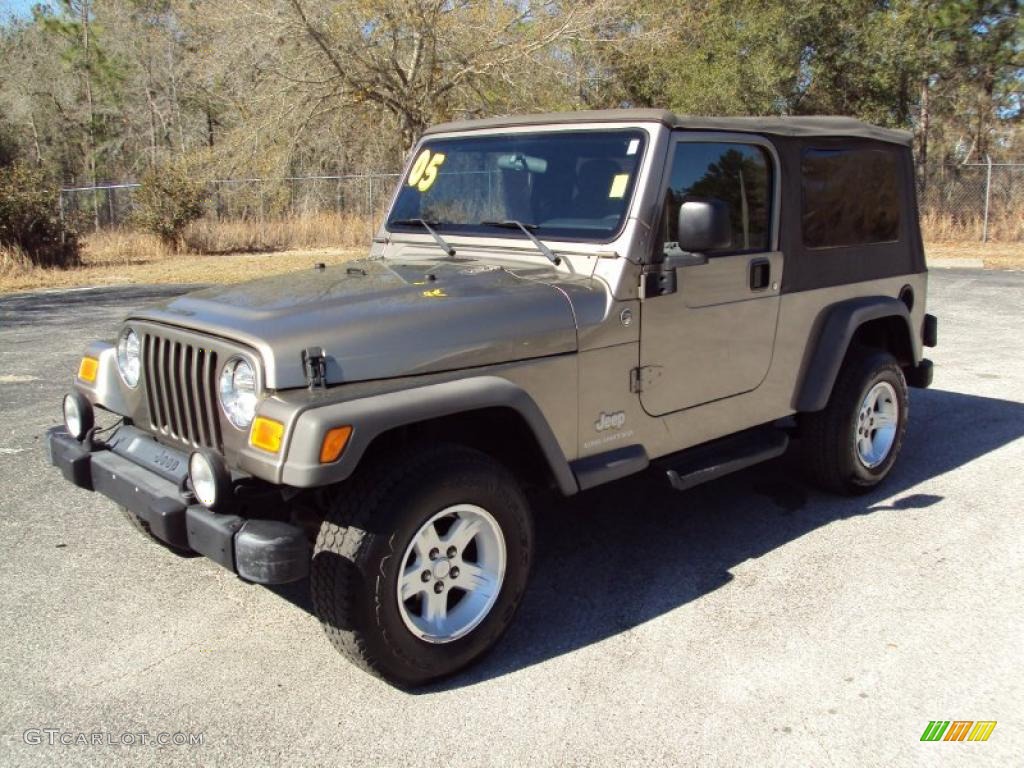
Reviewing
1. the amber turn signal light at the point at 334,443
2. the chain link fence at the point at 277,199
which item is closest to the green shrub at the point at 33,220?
the chain link fence at the point at 277,199

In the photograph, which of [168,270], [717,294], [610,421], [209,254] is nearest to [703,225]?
[717,294]

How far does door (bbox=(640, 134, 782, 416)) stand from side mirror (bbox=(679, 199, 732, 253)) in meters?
0.16

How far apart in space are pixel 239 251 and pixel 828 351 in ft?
60.0

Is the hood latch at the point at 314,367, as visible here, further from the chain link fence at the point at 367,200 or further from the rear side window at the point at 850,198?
the chain link fence at the point at 367,200

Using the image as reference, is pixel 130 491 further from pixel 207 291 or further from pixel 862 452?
pixel 862 452

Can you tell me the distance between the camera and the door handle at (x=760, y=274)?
4.37 metres

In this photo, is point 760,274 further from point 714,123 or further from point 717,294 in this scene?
point 714,123

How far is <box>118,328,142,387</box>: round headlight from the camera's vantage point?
146 inches

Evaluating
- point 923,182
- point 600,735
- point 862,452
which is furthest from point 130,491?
point 923,182

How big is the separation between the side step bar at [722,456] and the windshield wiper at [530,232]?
106 centimetres

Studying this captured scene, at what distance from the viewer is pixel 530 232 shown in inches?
161

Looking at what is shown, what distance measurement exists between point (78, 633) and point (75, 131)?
3343 centimetres

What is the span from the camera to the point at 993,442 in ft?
20.1

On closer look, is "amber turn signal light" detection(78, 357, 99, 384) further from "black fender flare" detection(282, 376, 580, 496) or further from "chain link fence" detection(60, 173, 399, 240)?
"chain link fence" detection(60, 173, 399, 240)
